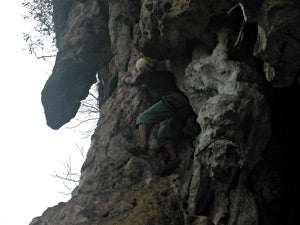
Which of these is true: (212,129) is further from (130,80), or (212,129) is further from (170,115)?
(130,80)

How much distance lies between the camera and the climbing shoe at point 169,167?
7887 millimetres

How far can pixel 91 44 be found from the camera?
12.7 meters

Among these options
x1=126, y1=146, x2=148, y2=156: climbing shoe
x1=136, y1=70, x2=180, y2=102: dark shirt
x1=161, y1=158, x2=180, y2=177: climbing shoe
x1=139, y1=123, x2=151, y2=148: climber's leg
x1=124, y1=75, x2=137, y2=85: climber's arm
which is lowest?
x1=161, y1=158, x2=180, y2=177: climbing shoe

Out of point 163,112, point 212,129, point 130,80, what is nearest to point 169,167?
point 163,112

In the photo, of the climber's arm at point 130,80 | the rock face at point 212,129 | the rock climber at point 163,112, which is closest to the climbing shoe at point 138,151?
the rock climber at point 163,112

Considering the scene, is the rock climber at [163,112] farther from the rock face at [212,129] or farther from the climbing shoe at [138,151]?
the rock face at [212,129]

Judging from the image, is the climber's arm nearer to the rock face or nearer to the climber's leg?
the rock face

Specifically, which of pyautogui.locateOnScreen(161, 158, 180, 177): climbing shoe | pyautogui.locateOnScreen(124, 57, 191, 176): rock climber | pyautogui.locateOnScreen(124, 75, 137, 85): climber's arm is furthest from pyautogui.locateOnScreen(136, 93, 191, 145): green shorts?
pyautogui.locateOnScreen(124, 75, 137, 85): climber's arm

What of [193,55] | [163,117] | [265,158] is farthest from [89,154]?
[265,158]

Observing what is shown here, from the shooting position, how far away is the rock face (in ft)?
21.2

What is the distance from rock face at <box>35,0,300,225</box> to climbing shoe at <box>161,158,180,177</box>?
0.34 feet

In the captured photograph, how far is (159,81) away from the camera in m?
8.64

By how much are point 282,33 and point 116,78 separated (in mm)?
5558

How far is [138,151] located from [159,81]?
134cm
